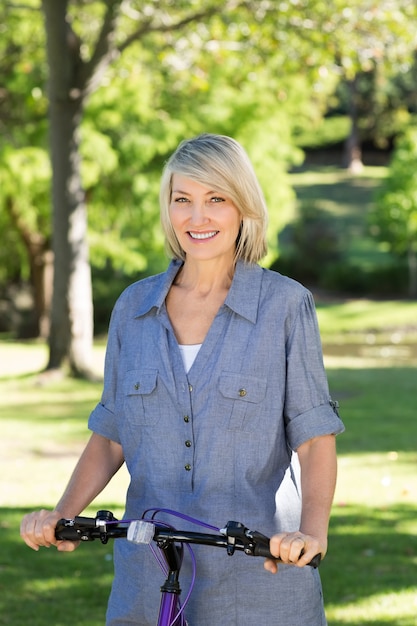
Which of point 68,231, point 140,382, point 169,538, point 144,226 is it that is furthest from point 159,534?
point 144,226

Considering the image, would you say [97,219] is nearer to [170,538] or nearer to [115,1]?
[115,1]

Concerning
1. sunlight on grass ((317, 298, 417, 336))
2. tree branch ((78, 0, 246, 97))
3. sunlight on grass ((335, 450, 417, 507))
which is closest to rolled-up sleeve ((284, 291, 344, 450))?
sunlight on grass ((335, 450, 417, 507))

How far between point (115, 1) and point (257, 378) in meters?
13.9

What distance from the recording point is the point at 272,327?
10.3 ft

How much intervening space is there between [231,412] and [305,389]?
0.21 meters

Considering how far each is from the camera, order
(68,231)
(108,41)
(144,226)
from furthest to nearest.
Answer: (144,226)
(68,231)
(108,41)

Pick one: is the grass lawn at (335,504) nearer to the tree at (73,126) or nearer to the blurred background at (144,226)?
the blurred background at (144,226)

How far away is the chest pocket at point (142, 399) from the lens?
315 cm

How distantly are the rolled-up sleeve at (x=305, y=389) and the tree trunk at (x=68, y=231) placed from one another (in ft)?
45.3

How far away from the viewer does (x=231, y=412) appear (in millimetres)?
3080

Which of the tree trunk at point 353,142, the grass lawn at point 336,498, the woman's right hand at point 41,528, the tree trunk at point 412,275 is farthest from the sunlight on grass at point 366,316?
the woman's right hand at point 41,528

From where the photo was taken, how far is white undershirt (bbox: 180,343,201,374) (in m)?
3.19

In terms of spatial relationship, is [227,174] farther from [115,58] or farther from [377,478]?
[115,58]

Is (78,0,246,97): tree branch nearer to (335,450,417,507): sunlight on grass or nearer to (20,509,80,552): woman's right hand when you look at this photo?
(335,450,417,507): sunlight on grass
